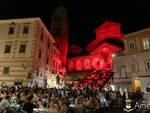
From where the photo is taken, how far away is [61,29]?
5519cm

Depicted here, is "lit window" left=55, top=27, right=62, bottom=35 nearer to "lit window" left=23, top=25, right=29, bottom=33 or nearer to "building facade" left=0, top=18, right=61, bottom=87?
"building facade" left=0, top=18, right=61, bottom=87

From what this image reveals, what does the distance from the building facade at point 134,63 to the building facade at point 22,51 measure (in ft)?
44.3

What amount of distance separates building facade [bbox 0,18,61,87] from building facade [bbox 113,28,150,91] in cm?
1351

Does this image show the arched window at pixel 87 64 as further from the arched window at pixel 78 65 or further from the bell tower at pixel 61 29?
the bell tower at pixel 61 29

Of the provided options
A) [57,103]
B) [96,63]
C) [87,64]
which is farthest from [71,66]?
[57,103]

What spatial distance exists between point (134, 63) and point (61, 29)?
28200 mm

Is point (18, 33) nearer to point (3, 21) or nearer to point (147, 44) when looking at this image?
point (3, 21)

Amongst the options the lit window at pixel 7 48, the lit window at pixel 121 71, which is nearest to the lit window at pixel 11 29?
the lit window at pixel 7 48

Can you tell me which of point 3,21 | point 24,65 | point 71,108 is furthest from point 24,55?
point 71,108

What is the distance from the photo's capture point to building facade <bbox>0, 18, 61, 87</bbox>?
2811cm

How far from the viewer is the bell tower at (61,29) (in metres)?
52.4

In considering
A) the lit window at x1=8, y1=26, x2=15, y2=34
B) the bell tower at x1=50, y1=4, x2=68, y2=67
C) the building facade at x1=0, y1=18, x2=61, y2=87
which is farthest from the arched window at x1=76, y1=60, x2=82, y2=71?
the lit window at x1=8, y1=26, x2=15, y2=34

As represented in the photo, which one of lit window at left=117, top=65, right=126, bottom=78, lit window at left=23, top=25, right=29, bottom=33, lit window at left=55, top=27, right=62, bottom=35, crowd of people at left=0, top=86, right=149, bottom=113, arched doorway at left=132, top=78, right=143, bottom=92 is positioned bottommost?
crowd of people at left=0, top=86, right=149, bottom=113

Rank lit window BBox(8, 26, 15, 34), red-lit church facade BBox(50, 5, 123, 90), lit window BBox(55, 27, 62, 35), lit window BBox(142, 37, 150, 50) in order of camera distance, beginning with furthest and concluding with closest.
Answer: lit window BBox(55, 27, 62, 35) < red-lit church facade BBox(50, 5, 123, 90) < lit window BBox(142, 37, 150, 50) < lit window BBox(8, 26, 15, 34)
